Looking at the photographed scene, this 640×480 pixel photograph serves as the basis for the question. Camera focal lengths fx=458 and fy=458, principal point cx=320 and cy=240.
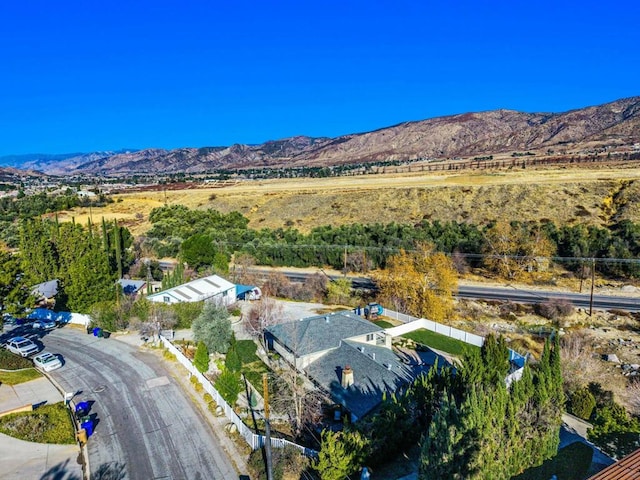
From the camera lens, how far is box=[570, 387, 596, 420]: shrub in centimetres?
2639

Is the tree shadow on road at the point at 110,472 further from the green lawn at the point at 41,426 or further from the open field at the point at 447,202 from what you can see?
the open field at the point at 447,202

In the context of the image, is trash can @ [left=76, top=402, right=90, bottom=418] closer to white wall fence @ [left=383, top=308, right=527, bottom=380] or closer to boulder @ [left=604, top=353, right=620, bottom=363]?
white wall fence @ [left=383, top=308, right=527, bottom=380]

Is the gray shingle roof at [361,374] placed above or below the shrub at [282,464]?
above

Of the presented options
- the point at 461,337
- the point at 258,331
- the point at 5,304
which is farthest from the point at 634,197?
the point at 5,304

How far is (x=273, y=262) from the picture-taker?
67062 millimetres

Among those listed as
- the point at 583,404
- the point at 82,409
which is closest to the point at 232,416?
the point at 82,409

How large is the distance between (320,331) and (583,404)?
54.2 feet

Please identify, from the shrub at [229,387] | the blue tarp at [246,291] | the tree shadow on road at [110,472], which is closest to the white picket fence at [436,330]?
the shrub at [229,387]

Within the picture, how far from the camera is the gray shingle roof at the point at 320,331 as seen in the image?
29938 millimetres

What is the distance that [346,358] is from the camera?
28391mm

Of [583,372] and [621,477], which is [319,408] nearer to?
[621,477]

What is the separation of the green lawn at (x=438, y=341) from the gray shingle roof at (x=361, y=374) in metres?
5.88

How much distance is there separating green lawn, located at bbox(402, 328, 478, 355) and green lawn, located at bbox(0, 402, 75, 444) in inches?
959

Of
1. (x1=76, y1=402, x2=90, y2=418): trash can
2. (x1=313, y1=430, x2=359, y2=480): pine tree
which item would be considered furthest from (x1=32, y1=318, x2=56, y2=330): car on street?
(x1=313, y1=430, x2=359, y2=480): pine tree
